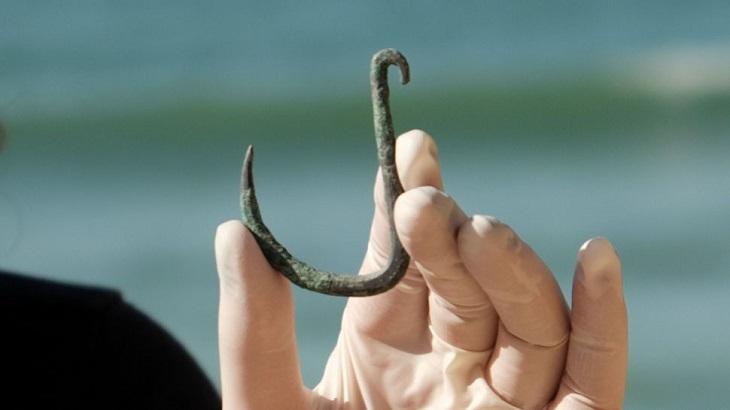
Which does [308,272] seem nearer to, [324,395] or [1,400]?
[324,395]

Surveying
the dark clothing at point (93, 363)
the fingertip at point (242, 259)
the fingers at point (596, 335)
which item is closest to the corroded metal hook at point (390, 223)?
the fingertip at point (242, 259)

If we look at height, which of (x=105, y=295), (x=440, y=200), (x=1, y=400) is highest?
(x=440, y=200)

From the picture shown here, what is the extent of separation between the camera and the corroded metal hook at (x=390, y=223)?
2.28 ft

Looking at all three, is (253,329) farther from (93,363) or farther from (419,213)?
(93,363)

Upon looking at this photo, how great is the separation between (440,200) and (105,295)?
3.30 ft

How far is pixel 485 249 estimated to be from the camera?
2.36 ft

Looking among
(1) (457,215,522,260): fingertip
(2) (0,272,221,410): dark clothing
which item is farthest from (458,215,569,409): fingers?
(2) (0,272,221,410): dark clothing

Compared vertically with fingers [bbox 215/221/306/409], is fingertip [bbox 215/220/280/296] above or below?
above

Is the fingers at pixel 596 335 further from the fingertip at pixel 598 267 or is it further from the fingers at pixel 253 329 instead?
the fingers at pixel 253 329

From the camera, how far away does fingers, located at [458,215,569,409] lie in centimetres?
72

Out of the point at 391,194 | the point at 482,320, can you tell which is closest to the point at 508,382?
the point at 482,320

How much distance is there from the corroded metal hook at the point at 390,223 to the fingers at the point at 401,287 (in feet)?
0.20

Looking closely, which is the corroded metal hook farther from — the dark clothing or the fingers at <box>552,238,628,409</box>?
the dark clothing

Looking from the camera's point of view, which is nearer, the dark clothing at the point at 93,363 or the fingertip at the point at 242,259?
the fingertip at the point at 242,259
